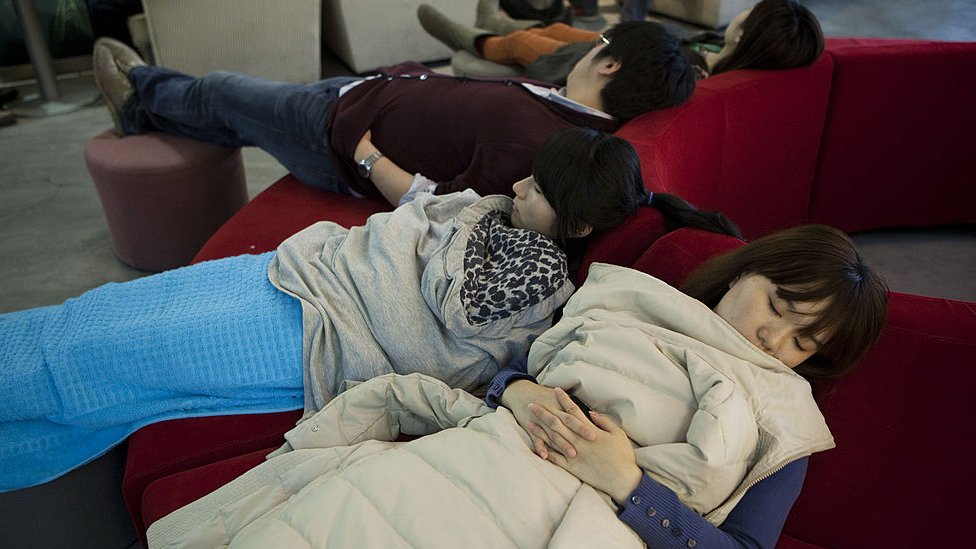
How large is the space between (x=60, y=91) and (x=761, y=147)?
11.4 ft

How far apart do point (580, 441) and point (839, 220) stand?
6.10ft

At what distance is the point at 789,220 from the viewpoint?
2.42m

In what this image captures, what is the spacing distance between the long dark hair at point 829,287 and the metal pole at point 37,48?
3.73m

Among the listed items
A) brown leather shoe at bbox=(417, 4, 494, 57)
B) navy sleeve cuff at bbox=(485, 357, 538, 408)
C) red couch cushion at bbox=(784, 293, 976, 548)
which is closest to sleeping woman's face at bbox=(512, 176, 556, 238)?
navy sleeve cuff at bbox=(485, 357, 538, 408)

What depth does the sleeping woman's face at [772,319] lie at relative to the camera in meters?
1.04

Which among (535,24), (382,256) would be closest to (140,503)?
(382,256)

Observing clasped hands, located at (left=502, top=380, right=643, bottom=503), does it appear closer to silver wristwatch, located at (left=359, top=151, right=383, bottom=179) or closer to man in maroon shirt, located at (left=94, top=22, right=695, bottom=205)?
man in maroon shirt, located at (left=94, top=22, right=695, bottom=205)

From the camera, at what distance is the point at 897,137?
236 centimetres

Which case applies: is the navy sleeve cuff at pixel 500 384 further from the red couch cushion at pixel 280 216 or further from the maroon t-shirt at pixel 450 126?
the red couch cushion at pixel 280 216

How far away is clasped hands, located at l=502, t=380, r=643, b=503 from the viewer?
979 mm

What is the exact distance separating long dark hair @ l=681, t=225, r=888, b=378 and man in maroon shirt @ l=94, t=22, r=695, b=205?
0.80 metres

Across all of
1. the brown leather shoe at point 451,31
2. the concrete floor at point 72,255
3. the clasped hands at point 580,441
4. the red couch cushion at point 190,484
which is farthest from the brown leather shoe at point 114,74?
the clasped hands at point 580,441

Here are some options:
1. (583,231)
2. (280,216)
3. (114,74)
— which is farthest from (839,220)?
(114,74)

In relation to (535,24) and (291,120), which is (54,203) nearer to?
(291,120)
